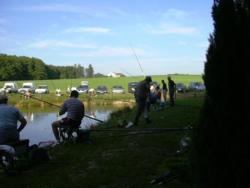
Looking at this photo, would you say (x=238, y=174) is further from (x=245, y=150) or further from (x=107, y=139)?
(x=107, y=139)

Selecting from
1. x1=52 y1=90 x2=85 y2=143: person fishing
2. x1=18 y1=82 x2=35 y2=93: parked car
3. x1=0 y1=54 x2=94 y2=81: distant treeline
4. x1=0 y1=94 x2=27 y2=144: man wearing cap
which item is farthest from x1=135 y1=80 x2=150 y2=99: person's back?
x1=0 y1=54 x2=94 y2=81: distant treeline

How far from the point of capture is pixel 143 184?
7555 mm

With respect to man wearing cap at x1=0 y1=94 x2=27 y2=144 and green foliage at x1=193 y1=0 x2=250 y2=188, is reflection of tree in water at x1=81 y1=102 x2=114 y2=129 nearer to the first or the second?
man wearing cap at x1=0 y1=94 x2=27 y2=144

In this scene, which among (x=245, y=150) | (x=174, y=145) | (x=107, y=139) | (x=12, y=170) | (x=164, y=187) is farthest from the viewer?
(x=107, y=139)

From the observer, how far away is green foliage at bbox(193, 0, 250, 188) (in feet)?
14.8

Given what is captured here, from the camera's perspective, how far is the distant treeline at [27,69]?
12138cm

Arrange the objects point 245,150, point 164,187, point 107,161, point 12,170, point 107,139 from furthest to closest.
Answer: point 107,139, point 107,161, point 12,170, point 164,187, point 245,150

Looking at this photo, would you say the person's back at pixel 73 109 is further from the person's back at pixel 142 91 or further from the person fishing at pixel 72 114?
the person's back at pixel 142 91

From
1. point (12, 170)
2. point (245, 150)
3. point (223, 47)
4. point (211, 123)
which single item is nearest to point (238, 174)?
point (245, 150)

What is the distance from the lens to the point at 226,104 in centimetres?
457

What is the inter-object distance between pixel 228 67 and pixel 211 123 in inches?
22.4

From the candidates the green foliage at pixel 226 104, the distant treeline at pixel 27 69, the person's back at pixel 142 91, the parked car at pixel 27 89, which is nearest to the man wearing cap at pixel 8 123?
the green foliage at pixel 226 104

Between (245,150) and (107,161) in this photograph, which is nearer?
(245,150)

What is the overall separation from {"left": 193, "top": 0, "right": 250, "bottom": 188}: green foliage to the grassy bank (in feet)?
6.61
